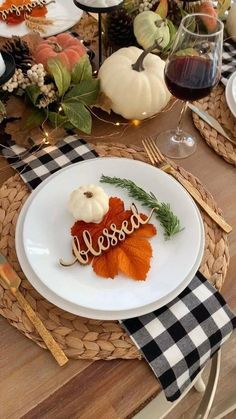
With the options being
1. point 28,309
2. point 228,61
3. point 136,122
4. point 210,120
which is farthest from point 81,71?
point 28,309

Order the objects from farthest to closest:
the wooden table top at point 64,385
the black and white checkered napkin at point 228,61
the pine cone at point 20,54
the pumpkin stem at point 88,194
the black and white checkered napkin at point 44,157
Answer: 1. the black and white checkered napkin at point 228,61
2. the pine cone at point 20,54
3. the black and white checkered napkin at point 44,157
4. the pumpkin stem at point 88,194
5. the wooden table top at point 64,385

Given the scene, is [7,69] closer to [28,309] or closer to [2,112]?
[2,112]

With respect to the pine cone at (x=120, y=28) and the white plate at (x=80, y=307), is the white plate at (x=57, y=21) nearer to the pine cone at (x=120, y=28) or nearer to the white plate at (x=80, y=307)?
the pine cone at (x=120, y=28)

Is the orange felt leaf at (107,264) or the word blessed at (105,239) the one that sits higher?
the word blessed at (105,239)

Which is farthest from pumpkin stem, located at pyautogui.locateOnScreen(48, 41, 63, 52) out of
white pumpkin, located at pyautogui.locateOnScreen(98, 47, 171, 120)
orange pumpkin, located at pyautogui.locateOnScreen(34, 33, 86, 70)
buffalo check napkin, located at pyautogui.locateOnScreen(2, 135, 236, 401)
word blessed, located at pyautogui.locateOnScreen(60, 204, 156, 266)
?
buffalo check napkin, located at pyautogui.locateOnScreen(2, 135, 236, 401)

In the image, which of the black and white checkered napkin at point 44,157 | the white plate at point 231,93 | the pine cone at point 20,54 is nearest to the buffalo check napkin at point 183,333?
the black and white checkered napkin at point 44,157

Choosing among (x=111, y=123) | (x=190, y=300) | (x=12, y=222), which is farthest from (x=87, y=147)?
(x=190, y=300)
